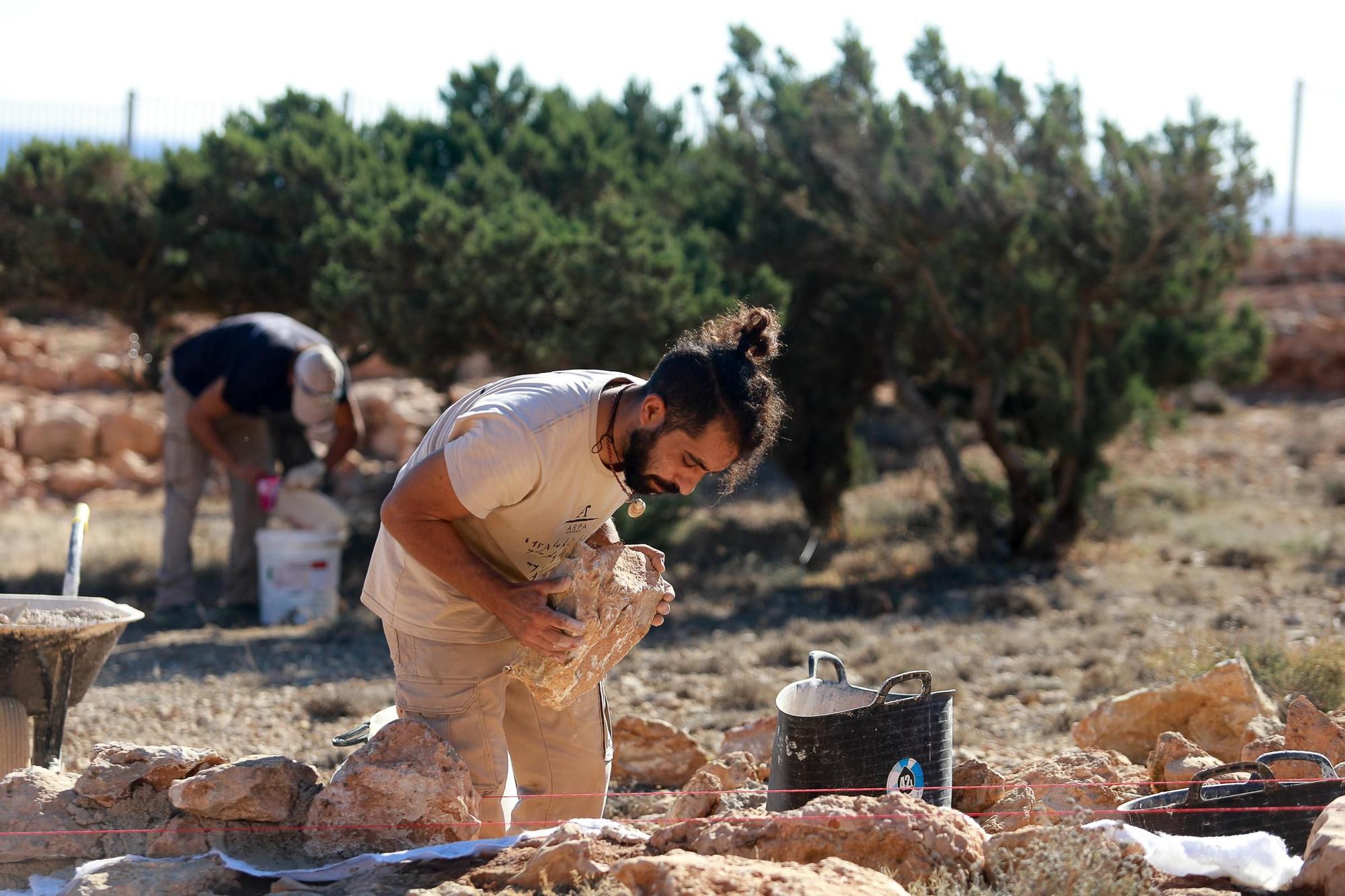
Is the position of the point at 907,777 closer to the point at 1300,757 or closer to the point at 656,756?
the point at 1300,757

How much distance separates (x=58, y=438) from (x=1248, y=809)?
15.2 meters

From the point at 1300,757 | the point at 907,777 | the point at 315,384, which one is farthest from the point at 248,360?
the point at 1300,757

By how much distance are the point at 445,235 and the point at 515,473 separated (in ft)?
19.5

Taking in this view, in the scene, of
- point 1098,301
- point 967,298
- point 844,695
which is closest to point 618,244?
point 967,298

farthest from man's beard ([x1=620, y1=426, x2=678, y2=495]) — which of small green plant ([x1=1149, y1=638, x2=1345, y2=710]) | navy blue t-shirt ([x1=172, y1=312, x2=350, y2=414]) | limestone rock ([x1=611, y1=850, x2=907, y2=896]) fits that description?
navy blue t-shirt ([x1=172, y1=312, x2=350, y2=414])

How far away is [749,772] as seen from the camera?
13.9 feet

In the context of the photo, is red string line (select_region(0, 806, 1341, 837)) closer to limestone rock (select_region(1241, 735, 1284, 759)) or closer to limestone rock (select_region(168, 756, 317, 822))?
limestone rock (select_region(168, 756, 317, 822))

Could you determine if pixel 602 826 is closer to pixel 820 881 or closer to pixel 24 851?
pixel 820 881

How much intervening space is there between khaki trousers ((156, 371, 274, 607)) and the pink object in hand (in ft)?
0.88

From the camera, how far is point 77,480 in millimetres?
14680

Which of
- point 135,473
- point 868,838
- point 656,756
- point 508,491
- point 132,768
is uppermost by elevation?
point 508,491

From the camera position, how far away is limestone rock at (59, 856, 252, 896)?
9.80ft

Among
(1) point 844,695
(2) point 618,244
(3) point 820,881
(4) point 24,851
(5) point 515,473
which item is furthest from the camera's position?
(2) point 618,244

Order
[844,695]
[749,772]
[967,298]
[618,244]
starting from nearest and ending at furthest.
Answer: [844,695] → [749,772] → [618,244] → [967,298]
